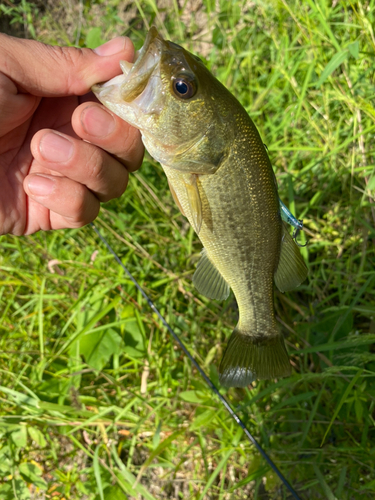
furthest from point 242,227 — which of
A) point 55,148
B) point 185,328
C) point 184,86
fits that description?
point 185,328

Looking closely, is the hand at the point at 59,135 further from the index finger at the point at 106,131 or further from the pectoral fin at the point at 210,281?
the pectoral fin at the point at 210,281

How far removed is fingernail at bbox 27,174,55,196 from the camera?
2061 millimetres

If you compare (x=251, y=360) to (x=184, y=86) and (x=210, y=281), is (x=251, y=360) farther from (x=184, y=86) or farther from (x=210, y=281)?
(x=184, y=86)

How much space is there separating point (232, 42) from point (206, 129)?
8.57 feet

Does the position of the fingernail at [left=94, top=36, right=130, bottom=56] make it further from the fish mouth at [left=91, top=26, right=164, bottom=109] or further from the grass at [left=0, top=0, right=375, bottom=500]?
the grass at [left=0, top=0, right=375, bottom=500]

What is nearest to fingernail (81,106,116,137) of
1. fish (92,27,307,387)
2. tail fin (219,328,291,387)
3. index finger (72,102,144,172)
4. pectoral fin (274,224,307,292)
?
index finger (72,102,144,172)

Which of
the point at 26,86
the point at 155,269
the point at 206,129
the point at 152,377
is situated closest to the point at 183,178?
the point at 206,129

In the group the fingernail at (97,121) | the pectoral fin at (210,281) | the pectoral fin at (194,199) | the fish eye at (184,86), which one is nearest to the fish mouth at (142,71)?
the fish eye at (184,86)

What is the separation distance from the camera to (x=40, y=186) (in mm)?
2064

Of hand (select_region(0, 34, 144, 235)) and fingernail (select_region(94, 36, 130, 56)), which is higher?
fingernail (select_region(94, 36, 130, 56))

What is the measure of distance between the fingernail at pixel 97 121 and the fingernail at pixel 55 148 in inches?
6.1

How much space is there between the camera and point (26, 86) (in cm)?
191

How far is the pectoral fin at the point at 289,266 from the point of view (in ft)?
6.09

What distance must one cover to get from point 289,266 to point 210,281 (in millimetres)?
443
